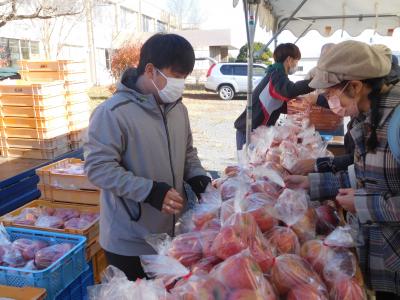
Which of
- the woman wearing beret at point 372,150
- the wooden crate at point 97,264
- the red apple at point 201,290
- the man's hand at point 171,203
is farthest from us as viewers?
the wooden crate at point 97,264

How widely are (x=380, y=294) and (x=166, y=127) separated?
1.20 metres

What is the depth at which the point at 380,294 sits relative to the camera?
1.54 m

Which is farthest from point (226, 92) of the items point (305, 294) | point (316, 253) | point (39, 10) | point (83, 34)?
point (305, 294)

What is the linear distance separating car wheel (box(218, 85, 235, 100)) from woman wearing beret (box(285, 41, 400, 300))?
15.2 metres

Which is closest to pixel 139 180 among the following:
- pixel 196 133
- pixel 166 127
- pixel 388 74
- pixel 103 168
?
pixel 103 168

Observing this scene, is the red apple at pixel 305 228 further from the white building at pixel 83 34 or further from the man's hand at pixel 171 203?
the white building at pixel 83 34

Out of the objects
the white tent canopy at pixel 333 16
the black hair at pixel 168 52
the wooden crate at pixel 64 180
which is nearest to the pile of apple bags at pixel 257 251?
the black hair at pixel 168 52

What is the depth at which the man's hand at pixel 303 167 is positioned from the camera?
7.06 feet

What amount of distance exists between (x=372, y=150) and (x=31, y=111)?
3817 mm

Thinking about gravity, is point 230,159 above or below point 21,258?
below

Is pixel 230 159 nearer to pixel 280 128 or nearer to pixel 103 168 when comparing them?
pixel 280 128

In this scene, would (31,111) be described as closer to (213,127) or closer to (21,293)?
(21,293)

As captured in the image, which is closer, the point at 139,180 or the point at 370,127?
the point at 370,127

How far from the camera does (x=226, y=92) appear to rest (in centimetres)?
1666
